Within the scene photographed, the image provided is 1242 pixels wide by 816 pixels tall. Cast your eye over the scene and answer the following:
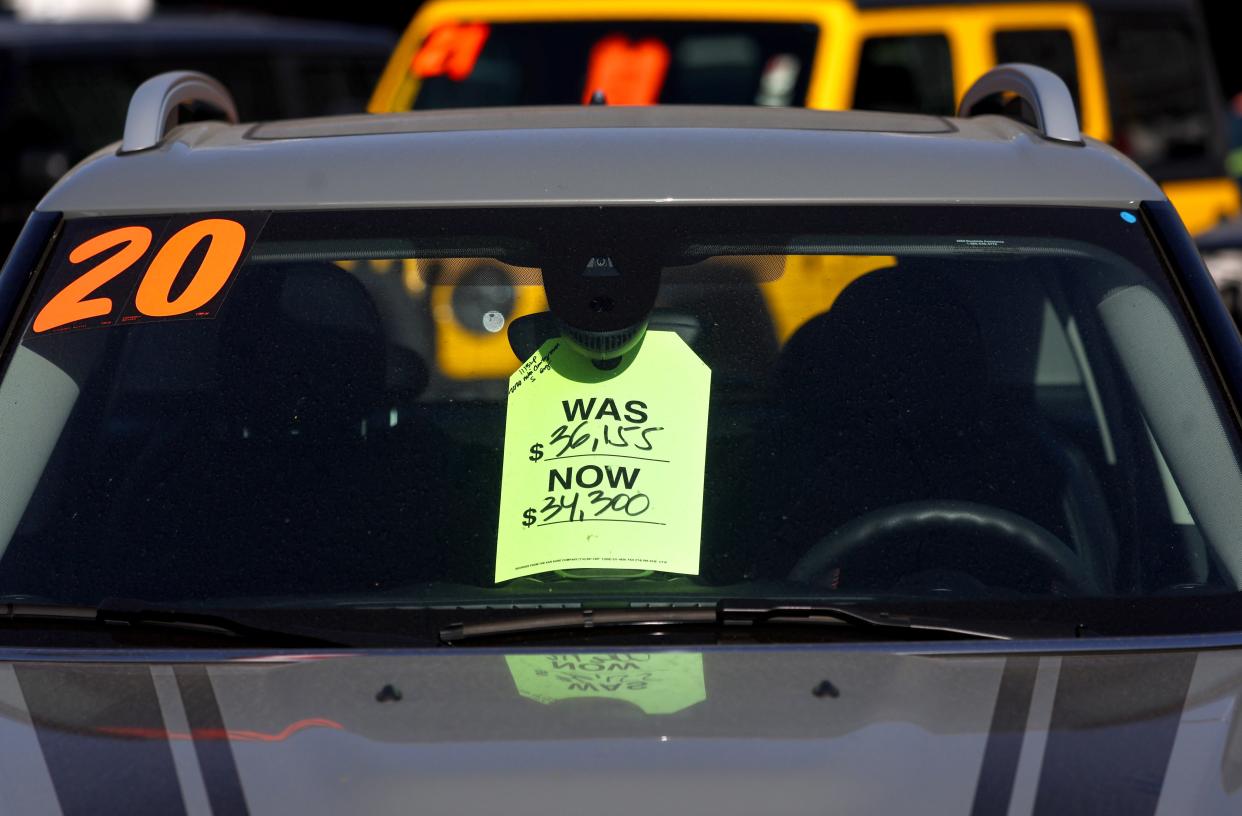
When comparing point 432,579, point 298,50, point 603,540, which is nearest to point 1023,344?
point 603,540

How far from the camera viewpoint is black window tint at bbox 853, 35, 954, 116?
7.83m

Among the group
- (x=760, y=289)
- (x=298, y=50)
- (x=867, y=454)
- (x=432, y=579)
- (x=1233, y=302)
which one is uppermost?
(x=298, y=50)

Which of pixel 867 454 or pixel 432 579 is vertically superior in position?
pixel 867 454

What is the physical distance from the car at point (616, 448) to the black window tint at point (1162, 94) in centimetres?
592

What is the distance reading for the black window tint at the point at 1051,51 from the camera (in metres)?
8.15

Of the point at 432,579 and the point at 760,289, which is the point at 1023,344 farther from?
the point at 432,579

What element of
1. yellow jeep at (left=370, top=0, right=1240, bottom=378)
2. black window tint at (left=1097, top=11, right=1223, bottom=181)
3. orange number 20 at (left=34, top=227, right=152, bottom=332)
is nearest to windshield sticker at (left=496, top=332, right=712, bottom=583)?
orange number 20 at (left=34, top=227, right=152, bottom=332)

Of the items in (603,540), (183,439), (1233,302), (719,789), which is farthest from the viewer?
(1233,302)

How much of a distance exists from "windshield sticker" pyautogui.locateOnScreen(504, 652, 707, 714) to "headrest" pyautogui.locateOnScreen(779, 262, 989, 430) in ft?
1.57

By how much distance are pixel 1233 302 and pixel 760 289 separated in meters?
6.02

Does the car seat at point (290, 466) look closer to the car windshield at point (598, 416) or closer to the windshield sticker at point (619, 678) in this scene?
the car windshield at point (598, 416)

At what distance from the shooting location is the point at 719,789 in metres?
1.98

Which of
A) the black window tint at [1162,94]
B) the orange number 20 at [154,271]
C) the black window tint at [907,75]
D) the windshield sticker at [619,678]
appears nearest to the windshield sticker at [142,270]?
the orange number 20 at [154,271]

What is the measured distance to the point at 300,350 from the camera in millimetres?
2648
